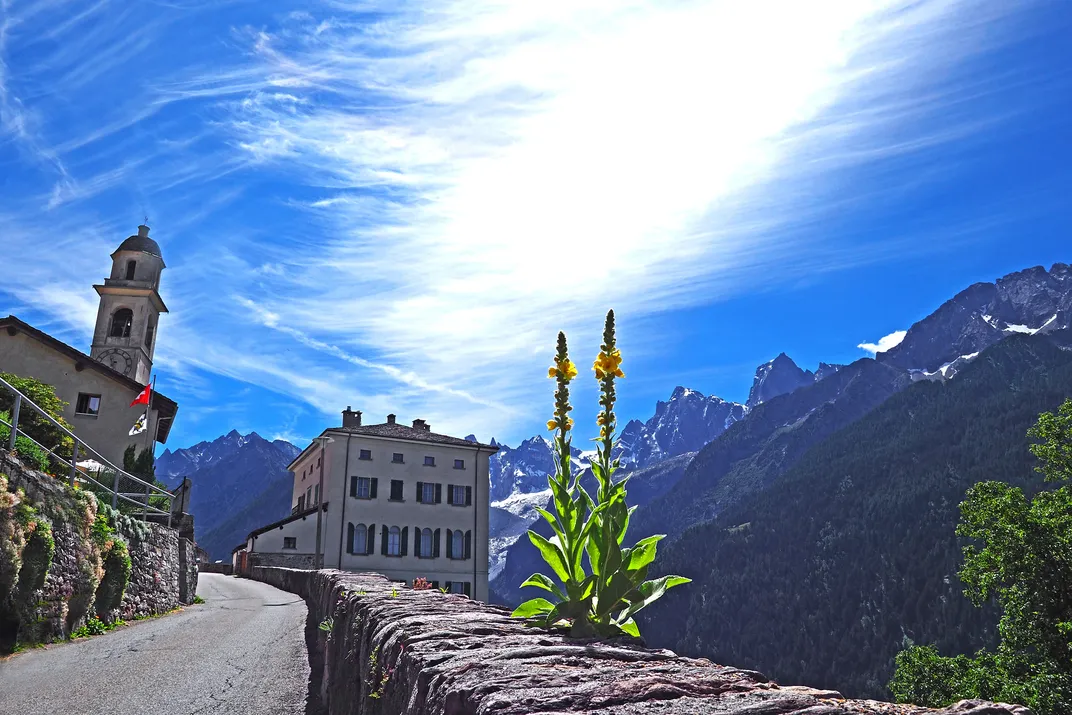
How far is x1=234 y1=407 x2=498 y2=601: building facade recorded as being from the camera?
170 feet

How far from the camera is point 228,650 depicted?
12602 mm

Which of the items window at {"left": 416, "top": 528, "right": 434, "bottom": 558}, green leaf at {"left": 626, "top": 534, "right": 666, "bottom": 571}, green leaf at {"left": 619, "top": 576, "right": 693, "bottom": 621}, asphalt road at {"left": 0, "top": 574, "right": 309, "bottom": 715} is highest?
window at {"left": 416, "top": 528, "right": 434, "bottom": 558}

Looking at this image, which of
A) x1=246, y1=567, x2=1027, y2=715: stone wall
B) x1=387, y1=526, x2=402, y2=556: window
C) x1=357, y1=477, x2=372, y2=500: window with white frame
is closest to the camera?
x1=246, y1=567, x2=1027, y2=715: stone wall

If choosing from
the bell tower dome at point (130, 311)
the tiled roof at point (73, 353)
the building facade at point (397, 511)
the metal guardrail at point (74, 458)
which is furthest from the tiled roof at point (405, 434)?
the metal guardrail at point (74, 458)

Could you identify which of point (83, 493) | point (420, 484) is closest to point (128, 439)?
point (420, 484)

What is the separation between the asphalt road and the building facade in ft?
120

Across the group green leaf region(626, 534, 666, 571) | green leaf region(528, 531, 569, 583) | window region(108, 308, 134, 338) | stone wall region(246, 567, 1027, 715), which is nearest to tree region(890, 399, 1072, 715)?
green leaf region(626, 534, 666, 571)

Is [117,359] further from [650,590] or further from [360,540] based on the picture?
[650,590]

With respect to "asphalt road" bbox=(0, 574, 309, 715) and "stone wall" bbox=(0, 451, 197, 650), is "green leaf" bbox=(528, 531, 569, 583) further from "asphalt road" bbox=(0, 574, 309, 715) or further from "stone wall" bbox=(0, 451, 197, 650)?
"stone wall" bbox=(0, 451, 197, 650)

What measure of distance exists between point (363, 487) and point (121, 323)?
19.9 m

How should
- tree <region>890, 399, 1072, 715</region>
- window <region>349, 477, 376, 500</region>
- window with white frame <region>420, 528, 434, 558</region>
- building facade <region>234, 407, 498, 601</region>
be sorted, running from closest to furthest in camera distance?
tree <region>890, 399, 1072, 715</region>, building facade <region>234, 407, 498, 601</region>, window <region>349, 477, 376, 500</region>, window with white frame <region>420, 528, 434, 558</region>

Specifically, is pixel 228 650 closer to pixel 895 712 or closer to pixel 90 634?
pixel 90 634

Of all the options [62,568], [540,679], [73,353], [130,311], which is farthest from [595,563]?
[130,311]

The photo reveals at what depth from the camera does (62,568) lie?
12500 mm
